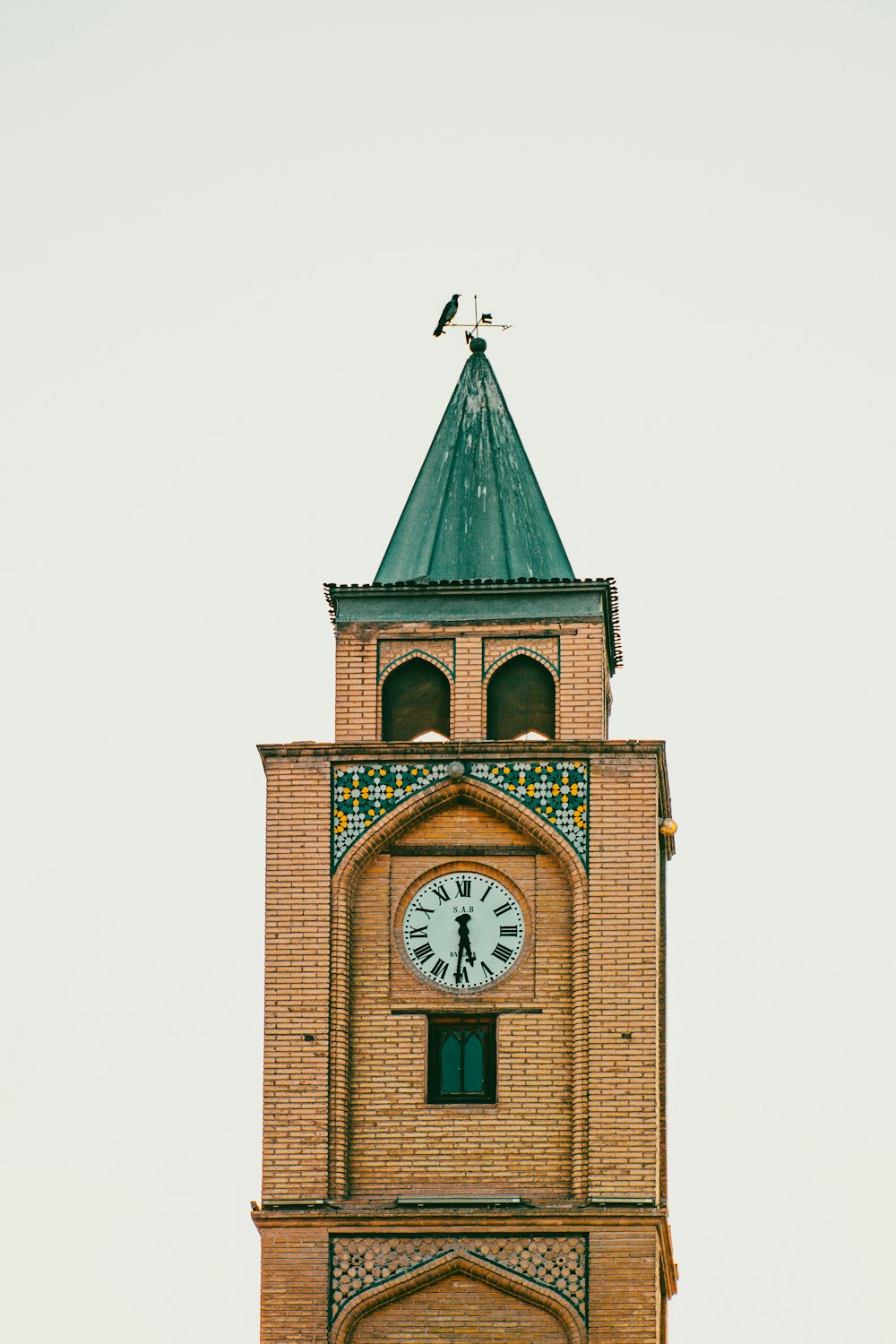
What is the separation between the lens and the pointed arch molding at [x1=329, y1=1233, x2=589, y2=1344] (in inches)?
1602

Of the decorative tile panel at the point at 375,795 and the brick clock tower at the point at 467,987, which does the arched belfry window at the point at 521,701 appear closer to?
the brick clock tower at the point at 467,987

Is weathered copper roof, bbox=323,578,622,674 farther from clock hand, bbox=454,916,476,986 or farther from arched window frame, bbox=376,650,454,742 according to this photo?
clock hand, bbox=454,916,476,986

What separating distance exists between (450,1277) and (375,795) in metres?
4.60

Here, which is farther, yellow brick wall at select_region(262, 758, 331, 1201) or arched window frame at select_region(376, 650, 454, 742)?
arched window frame at select_region(376, 650, 454, 742)

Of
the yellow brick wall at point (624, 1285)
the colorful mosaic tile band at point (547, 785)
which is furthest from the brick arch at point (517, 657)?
the yellow brick wall at point (624, 1285)

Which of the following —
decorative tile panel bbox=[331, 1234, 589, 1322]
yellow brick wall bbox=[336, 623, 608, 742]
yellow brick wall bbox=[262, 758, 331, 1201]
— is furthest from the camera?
yellow brick wall bbox=[336, 623, 608, 742]

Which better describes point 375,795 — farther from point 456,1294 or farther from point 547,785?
point 456,1294

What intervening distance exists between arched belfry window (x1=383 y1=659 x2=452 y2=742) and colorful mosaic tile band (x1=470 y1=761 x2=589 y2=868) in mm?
893

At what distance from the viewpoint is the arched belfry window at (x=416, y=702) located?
42.9 m

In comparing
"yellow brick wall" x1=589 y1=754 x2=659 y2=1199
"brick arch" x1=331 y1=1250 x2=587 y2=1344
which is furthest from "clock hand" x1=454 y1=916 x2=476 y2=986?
"brick arch" x1=331 y1=1250 x2=587 y2=1344

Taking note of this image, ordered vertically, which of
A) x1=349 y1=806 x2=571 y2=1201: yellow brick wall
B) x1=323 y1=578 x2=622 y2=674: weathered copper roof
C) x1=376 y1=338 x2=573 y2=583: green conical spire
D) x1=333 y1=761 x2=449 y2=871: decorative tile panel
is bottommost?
x1=349 y1=806 x2=571 y2=1201: yellow brick wall

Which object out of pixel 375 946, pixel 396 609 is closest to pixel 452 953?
pixel 375 946

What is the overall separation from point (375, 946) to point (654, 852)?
2756 millimetres

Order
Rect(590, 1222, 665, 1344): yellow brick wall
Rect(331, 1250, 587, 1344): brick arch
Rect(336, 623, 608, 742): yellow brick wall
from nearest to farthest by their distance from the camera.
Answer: Rect(590, 1222, 665, 1344): yellow brick wall, Rect(331, 1250, 587, 1344): brick arch, Rect(336, 623, 608, 742): yellow brick wall
